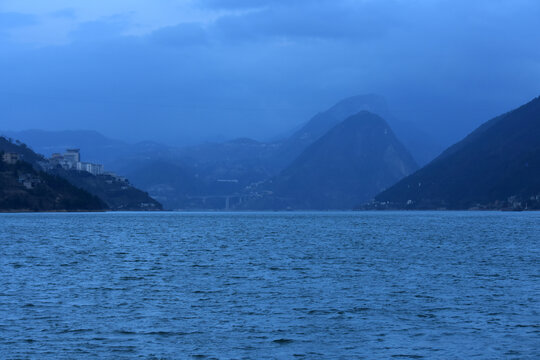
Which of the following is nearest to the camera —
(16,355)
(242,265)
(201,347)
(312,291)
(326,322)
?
(16,355)

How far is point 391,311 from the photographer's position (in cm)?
4912

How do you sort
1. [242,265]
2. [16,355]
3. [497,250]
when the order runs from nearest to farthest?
[16,355]
[242,265]
[497,250]

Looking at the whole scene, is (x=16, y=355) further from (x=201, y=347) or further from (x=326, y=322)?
(x=326, y=322)

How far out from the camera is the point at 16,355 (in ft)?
118

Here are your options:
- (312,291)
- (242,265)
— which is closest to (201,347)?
(312,291)

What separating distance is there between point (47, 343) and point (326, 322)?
16.7 metres

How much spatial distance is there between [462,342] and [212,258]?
192ft

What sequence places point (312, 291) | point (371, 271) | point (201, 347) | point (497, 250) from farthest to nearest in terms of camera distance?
point (497, 250) < point (371, 271) < point (312, 291) < point (201, 347)

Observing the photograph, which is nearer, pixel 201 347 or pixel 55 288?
pixel 201 347

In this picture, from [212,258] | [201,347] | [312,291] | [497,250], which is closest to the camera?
[201,347]

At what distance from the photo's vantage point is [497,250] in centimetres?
10762

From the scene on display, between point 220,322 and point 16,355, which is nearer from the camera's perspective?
point 16,355

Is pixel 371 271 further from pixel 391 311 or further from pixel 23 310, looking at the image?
pixel 23 310

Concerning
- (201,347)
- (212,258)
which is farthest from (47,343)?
(212,258)
